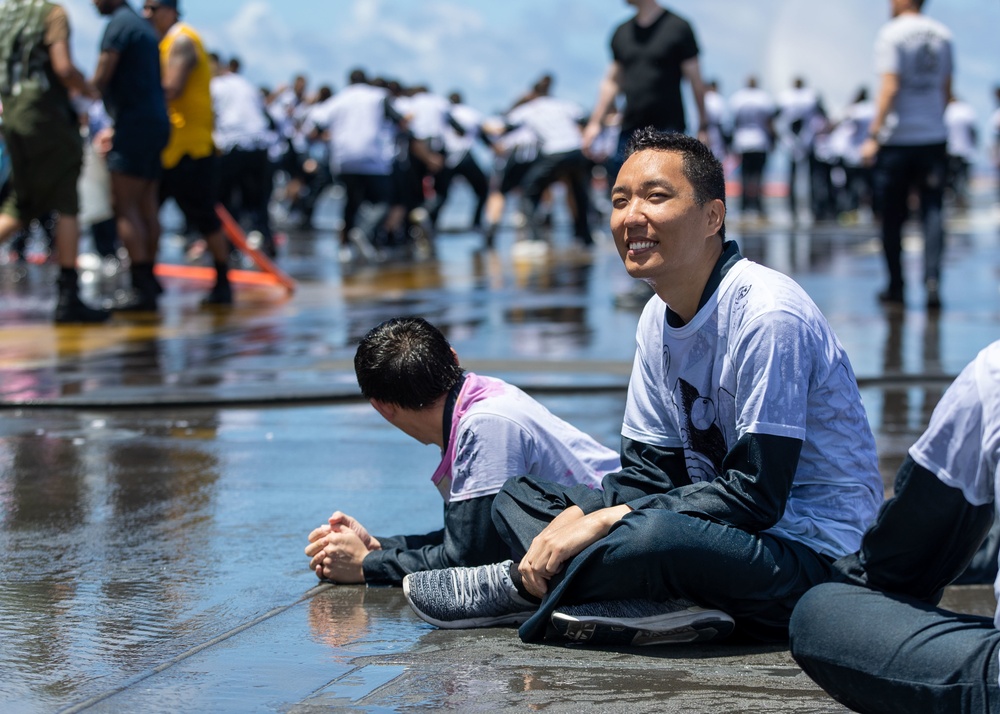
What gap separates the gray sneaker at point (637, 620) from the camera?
3227mm

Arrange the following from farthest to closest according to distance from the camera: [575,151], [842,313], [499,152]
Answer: [499,152], [575,151], [842,313]

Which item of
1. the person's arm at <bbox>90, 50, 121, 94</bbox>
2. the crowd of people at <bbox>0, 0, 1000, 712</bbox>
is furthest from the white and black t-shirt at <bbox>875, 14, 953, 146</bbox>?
the crowd of people at <bbox>0, 0, 1000, 712</bbox>

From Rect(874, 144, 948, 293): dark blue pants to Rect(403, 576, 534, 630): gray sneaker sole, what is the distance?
6.53m

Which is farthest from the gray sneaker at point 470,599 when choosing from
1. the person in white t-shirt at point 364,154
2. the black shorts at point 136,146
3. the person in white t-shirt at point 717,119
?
the person in white t-shirt at point 717,119

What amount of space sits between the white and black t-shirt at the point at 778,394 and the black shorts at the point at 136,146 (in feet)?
20.1

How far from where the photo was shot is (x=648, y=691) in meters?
2.93

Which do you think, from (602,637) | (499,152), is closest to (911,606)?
(602,637)

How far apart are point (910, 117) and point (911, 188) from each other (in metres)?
0.51

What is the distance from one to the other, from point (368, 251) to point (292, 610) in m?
10.7

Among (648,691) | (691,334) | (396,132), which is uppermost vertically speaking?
(396,132)

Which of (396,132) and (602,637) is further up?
(396,132)

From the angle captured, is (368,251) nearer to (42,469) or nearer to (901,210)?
(901,210)

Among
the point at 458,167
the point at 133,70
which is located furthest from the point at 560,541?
the point at 458,167

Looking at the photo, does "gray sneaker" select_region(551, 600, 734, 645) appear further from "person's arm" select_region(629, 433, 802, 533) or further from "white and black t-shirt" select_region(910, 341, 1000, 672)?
"white and black t-shirt" select_region(910, 341, 1000, 672)
